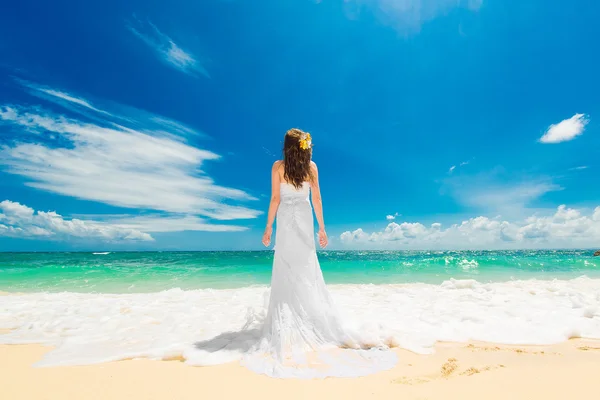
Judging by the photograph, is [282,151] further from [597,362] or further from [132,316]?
[132,316]

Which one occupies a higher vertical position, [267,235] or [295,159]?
[295,159]

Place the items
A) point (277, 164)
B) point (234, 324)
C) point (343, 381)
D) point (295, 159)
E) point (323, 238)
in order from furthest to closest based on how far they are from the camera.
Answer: point (234, 324) < point (323, 238) < point (277, 164) < point (295, 159) < point (343, 381)

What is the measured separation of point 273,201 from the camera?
4355 millimetres

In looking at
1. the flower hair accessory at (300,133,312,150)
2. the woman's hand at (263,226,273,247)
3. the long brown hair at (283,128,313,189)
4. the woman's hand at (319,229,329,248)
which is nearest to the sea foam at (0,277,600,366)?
the woman's hand at (263,226,273,247)

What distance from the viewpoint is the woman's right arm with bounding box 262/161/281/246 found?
169 inches

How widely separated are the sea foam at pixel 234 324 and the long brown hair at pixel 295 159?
5.92ft

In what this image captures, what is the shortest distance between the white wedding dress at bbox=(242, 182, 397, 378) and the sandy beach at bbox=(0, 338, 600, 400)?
0.70 feet

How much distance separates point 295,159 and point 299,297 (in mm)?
1790

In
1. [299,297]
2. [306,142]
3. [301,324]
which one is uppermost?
[306,142]

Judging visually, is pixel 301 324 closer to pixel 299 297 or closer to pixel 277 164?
pixel 299 297

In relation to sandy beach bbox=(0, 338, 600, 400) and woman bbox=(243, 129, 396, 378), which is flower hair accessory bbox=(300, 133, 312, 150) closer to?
woman bbox=(243, 129, 396, 378)

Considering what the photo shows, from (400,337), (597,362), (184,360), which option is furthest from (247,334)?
(597,362)

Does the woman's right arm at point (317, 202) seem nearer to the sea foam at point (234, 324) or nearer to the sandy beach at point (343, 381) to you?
the sea foam at point (234, 324)

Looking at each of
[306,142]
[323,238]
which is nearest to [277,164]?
[306,142]
